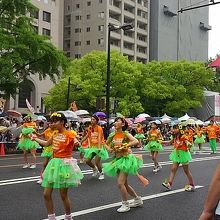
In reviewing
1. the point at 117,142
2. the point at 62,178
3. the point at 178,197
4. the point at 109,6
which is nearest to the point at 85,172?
the point at 178,197

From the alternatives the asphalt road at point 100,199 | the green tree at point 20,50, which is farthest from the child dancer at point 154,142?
the green tree at point 20,50

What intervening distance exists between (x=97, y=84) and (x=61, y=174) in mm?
38466

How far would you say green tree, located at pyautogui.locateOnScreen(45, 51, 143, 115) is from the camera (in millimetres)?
45094

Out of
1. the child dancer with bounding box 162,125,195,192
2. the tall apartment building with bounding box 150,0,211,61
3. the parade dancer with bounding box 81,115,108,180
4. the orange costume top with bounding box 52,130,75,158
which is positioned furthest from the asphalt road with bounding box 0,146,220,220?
the tall apartment building with bounding box 150,0,211,61

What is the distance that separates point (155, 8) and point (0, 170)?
3043 inches

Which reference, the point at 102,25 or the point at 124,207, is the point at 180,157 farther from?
the point at 102,25

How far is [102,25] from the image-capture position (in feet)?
250

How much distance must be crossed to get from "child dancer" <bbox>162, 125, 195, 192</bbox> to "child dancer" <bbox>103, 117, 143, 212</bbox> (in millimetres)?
2197

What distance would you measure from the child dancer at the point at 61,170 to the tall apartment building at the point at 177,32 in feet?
258

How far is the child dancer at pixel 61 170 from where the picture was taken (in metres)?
6.68

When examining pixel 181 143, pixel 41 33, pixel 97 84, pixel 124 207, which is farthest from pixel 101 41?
pixel 124 207

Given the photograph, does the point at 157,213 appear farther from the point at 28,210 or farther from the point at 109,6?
the point at 109,6

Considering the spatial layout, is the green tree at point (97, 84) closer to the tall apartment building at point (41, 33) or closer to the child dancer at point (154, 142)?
the tall apartment building at point (41, 33)

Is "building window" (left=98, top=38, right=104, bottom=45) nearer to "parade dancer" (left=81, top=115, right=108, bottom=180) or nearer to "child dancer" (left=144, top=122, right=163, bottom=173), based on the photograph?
"child dancer" (left=144, top=122, right=163, bottom=173)
